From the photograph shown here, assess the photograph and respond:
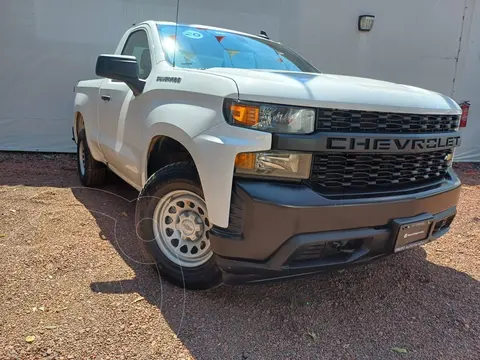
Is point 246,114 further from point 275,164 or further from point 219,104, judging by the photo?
point 275,164

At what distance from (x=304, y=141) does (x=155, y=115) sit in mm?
1257

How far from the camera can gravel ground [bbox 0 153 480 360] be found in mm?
2404

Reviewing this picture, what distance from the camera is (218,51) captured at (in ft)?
11.5

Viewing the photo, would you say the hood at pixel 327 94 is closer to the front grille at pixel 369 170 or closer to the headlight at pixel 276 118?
the headlight at pixel 276 118

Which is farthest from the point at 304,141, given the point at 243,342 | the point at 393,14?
the point at 393,14

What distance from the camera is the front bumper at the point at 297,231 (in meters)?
2.26

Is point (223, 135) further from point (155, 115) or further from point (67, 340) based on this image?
point (67, 340)

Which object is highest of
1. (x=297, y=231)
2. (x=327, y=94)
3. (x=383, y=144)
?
(x=327, y=94)

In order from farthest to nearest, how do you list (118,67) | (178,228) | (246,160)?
(118,67) < (178,228) < (246,160)

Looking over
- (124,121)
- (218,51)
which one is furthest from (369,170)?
A: (124,121)

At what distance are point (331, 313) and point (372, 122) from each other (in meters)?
1.30

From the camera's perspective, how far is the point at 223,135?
234 centimetres

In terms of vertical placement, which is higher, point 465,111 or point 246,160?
point 465,111

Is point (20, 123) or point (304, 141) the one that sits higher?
point (304, 141)
